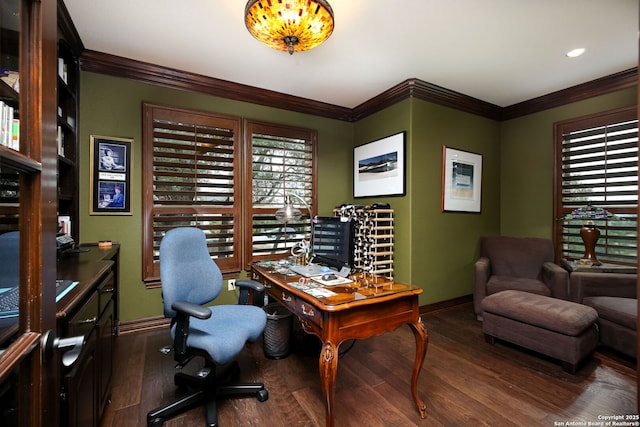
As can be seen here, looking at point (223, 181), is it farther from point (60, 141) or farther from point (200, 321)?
point (200, 321)

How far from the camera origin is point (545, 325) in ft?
7.41

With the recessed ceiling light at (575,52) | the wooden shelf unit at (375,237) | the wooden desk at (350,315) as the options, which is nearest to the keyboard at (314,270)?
the wooden desk at (350,315)

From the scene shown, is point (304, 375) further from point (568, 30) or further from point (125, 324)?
point (568, 30)

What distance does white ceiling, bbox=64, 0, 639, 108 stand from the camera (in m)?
2.08

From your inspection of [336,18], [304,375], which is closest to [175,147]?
[336,18]

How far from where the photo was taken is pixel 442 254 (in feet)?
11.7

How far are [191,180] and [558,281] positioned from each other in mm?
3999

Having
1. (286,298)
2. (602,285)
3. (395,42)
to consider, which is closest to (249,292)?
(286,298)

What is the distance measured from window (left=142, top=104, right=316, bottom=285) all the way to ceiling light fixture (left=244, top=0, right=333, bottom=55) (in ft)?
5.12

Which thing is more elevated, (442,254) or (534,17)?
(534,17)

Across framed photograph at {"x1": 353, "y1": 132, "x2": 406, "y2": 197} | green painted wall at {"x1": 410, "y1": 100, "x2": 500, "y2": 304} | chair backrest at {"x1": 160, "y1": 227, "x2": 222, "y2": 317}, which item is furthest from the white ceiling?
chair backrest at {"x1": 160, "y1": 227, "x2": 222, "y2": 317}

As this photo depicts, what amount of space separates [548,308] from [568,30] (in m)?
2.31

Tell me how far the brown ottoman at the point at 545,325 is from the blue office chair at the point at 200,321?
83.0 inches

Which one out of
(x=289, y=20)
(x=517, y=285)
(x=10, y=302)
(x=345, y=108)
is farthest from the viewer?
(x=345, y=108)
